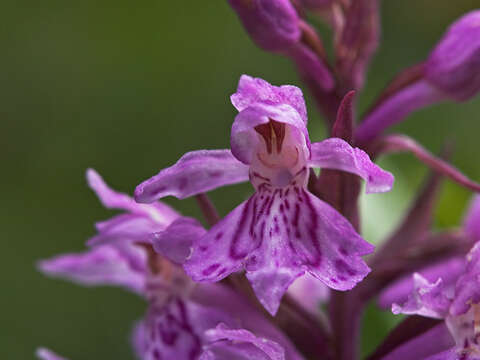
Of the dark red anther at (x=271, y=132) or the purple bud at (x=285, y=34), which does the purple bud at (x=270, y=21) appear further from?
the dark red anther at (x=271, y=132)

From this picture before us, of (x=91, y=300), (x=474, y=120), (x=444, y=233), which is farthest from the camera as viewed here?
(x=91, y=300)

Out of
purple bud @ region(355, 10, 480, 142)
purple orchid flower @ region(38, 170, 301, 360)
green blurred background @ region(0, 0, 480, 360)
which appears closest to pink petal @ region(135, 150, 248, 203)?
purple orchid flower @ region(38, 170, 301, 360)

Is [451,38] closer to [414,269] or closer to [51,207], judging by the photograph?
[414,269]

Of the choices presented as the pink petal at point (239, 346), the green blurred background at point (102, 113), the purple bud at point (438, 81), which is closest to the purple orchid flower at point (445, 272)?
the purple bud at point (438, 81)

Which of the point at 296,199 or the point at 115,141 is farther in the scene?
the point at 115,141

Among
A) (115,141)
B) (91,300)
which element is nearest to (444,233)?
(91,300)

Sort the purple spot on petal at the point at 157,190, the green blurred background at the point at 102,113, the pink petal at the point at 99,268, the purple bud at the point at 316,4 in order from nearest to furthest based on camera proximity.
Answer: the purple spot on petal at the point at 157,190 → the purple bud at the point at 316,4 → the pink petal at the point at 99,268 → the green blurred background at the point at 102,113
